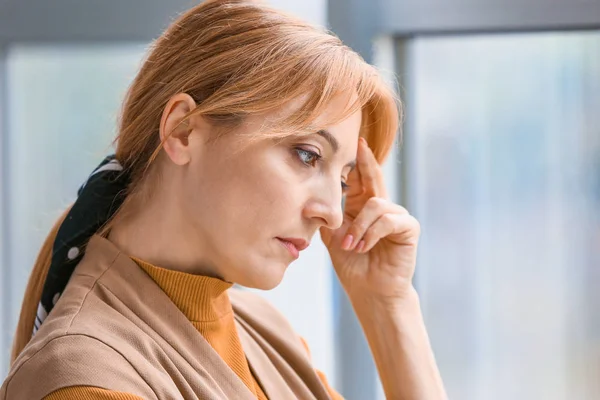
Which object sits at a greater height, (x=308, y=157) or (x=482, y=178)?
(x=308, y=157)

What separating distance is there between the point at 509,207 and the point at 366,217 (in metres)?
1.05

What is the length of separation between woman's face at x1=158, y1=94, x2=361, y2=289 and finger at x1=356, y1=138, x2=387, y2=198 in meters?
0.23

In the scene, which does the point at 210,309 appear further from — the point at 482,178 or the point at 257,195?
the point at 482,178

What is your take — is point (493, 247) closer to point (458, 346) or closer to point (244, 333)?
point (458, 346)

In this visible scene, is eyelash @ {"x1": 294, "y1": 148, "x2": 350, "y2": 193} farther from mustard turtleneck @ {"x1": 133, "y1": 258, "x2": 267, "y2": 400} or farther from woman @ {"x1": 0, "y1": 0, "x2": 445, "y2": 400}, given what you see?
mustard turtleneck @ {"x1": 133, "y1": 258, "x2": 267, "y2": 400}

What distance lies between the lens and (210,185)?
115cm

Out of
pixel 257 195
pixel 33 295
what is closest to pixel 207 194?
pixel 257 195

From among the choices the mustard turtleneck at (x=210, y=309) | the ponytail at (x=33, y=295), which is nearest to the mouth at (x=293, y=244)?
the mustard turtleneck at (x=210, y=309)

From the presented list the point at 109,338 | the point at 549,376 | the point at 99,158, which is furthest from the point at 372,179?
the point at 99,158

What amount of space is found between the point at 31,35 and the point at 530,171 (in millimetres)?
1526

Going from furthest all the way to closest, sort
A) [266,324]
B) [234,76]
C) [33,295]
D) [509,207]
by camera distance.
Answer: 1. [509,207]
2. [266,324]
3. [33,295]
4. [234,76]

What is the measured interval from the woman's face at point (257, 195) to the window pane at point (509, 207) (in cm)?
124

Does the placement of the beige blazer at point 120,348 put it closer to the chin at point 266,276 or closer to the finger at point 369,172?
the chin at point 266,276

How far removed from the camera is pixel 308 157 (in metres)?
1.17
